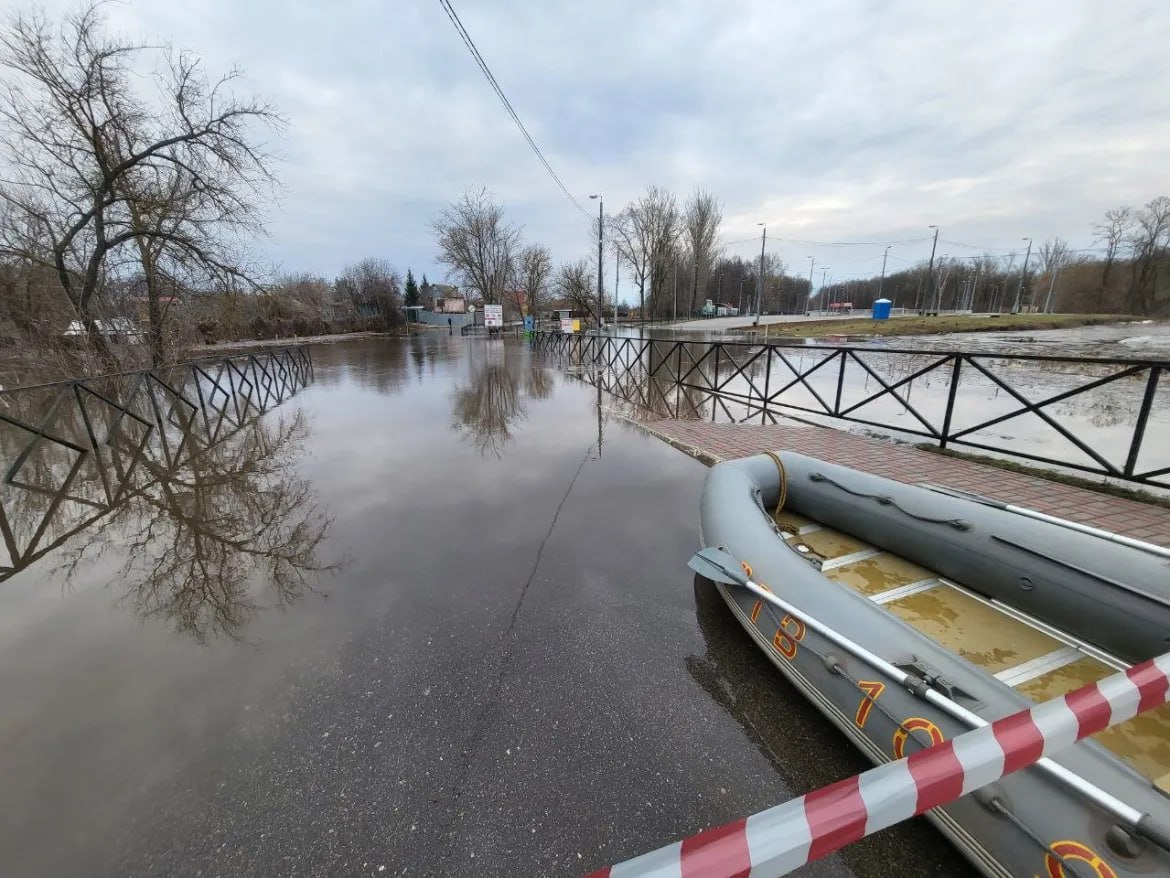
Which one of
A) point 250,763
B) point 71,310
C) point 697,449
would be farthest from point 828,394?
point 71,310

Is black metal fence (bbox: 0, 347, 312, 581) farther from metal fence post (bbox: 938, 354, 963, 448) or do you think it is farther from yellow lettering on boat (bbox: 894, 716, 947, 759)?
metal fence post (bbox: 938, 354, 963, 448)

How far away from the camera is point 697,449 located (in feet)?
18.8

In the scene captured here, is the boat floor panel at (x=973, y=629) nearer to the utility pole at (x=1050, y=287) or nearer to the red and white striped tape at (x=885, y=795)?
the red and white striped tape at (x=885, y=795)

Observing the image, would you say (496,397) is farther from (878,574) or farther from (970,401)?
(970,401)

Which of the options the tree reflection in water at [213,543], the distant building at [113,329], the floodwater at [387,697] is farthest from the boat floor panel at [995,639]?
the distant building at [113,329]

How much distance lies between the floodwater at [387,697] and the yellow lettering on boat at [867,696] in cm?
28

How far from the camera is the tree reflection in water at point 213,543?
2953 mm

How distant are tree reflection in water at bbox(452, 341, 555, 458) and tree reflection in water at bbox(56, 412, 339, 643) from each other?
2.43m

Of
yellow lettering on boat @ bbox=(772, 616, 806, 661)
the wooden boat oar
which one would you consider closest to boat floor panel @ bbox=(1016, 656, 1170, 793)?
the wooden boat oar

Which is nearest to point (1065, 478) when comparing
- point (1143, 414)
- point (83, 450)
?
point (1143, 414)

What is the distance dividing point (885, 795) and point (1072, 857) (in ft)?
2.10

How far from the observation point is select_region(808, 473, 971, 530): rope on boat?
2.55m

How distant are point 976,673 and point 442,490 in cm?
428

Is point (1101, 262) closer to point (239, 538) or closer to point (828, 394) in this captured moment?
point (828, 394)
